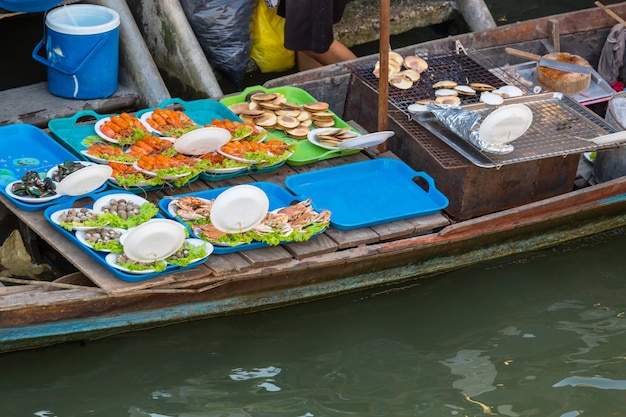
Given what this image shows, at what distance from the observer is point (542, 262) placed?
652cm

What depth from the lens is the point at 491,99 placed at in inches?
257

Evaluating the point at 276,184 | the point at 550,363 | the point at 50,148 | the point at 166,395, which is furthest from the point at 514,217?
the point at 50,148

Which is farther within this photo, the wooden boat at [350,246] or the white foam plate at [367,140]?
the white foam plate at [367,140]

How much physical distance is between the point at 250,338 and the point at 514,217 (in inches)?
69.7

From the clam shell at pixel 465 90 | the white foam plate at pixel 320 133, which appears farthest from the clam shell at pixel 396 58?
the white foam plate at pixel 320 133

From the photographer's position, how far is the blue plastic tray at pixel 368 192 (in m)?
5.81

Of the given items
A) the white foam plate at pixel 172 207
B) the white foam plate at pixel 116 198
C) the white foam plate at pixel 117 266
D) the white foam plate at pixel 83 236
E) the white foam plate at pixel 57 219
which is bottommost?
the white foam plate at pixel 117 266

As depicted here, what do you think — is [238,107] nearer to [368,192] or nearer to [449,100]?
[368,192]

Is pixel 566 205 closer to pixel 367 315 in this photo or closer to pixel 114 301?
pixel 367 315

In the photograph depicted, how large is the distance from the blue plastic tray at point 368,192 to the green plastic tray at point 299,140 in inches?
5.9

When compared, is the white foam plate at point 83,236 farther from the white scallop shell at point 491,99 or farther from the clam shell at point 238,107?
the white scallop shell at point 491,99

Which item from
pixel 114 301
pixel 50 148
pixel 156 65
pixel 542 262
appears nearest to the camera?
pixel 114 301

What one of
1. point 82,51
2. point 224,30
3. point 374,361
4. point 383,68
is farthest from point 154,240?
point 224,30

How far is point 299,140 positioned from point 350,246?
1060 mm
